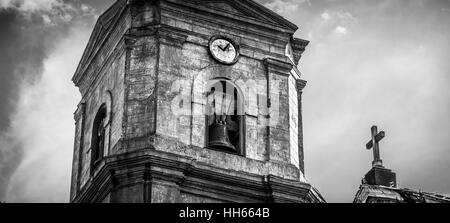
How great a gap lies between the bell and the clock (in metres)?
1.79

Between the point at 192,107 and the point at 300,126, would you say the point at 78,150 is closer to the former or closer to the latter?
the point at 192,107

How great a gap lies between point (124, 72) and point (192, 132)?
243 centimetres

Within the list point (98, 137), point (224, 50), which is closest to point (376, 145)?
point (224, 50)

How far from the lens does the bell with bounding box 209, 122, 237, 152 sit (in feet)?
130

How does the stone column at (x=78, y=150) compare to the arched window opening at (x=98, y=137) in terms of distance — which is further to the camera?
the stone column at (x=78, y=150)

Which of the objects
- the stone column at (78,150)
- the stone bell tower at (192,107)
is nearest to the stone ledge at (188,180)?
the stone bell tower at (192,107)

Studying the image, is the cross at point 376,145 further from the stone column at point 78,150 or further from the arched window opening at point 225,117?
the stone column at point 78,150

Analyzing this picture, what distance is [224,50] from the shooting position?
4084cm

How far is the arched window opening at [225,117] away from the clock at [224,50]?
2.05 ft

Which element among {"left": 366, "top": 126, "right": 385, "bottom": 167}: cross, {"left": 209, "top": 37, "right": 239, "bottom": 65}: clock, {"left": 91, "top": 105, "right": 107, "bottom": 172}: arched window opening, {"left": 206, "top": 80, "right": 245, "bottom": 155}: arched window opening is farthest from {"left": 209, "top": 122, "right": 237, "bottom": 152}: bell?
{"left": 366, "top": 126, "right": 385, "bottom": 167}: cross

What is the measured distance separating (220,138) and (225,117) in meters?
0.88

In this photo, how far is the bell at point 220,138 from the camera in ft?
130
